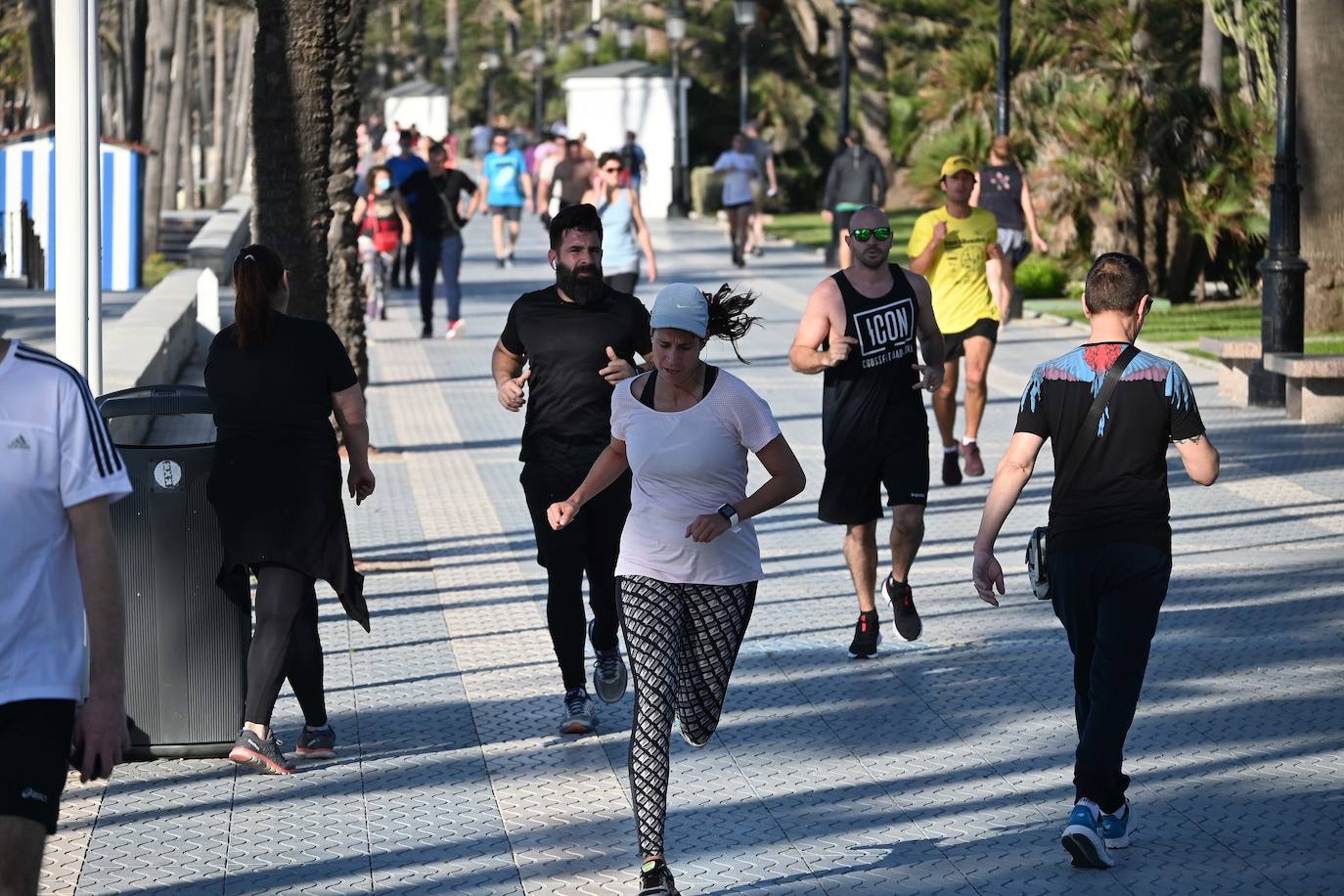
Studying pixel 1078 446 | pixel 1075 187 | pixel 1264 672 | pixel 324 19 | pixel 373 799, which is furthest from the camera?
pixel 1075 187

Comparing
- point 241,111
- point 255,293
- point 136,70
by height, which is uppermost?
point 241,111

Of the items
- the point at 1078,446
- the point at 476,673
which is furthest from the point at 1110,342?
the point at 476,673

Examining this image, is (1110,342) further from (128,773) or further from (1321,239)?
(1321,239)

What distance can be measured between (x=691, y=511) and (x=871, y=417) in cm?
284

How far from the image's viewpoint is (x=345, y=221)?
14.4 metres

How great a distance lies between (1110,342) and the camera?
19.2 ft

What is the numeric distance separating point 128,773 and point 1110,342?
3492 mm

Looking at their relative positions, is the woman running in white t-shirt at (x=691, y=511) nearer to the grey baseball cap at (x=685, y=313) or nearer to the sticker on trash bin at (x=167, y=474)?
the grey baseball cap at (x=685, y=313)

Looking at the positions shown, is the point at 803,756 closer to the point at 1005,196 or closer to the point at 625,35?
the point at 1005,196

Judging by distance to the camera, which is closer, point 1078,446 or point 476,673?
point 1078,446

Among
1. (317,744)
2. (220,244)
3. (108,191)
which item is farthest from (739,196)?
(317,744)

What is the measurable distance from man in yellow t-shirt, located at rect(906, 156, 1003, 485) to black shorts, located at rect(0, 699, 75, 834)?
8.69 m

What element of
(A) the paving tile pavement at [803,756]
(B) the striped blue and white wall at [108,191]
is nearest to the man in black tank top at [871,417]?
(A) the paving tile pavement at [803,756]

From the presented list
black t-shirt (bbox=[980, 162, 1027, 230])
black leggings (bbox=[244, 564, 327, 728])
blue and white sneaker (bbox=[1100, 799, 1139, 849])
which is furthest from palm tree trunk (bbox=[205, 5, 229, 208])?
blue and white sneaker (bbox=[1100, 799, 1139, 849])
